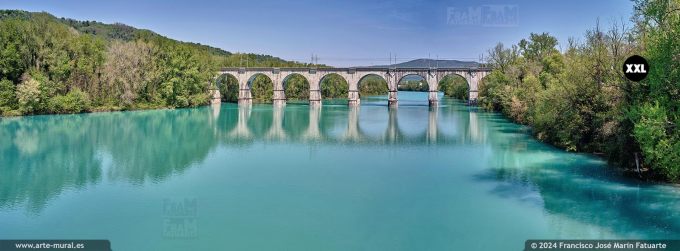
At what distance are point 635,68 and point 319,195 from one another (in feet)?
39.9

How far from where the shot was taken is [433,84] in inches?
3024

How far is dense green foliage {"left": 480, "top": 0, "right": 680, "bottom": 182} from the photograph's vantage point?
49.3ft

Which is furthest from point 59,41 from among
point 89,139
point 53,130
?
point 89,139

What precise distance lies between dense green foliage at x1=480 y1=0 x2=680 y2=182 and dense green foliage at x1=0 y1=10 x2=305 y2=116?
146ft

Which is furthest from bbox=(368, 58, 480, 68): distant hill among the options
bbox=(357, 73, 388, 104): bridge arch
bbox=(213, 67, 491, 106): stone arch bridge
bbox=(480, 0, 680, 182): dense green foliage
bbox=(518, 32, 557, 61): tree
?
bbox=(357, 73, 388, 104): bridge arch

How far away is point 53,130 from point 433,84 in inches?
2093

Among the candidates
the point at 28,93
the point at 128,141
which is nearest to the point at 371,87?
the point at 28,93

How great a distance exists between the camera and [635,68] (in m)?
18.0

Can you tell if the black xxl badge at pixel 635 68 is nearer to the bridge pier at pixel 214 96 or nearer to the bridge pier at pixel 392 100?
the bridge pier at pixel 392 100

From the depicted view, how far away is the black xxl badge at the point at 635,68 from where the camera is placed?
1770 cm

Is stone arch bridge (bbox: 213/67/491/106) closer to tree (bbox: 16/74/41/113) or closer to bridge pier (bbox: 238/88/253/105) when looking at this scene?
bridge pier (bbox: 238/88/253/105)

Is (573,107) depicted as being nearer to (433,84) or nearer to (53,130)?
(53,130)

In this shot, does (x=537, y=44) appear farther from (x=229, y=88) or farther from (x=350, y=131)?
(x=229, y=88)

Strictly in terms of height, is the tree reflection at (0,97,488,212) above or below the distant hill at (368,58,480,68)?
below
